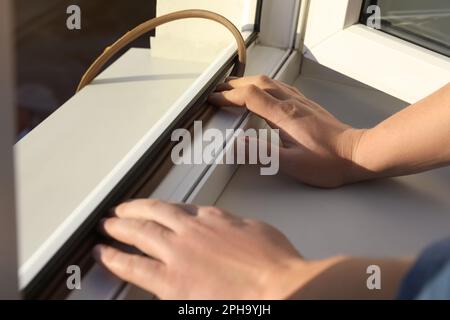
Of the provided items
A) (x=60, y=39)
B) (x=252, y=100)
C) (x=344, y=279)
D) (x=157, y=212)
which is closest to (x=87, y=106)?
(x=252, y=100)

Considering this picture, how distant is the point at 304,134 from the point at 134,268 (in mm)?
283

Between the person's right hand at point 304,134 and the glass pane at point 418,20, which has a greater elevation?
the glass pane at point 418,20

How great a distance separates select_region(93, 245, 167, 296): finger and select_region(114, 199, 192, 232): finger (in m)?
0.04

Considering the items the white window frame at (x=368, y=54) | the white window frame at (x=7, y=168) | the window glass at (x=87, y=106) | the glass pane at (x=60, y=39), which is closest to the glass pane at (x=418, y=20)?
the white window frame at (x=368, y=54)

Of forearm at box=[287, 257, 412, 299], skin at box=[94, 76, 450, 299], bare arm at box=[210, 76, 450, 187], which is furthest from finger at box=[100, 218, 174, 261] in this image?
bare arm at box=[210, 76, 450, 187]

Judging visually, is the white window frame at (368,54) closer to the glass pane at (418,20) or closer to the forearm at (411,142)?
the glass pane at (418,20)

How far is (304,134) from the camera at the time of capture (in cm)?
78

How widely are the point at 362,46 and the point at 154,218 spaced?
0.47 m

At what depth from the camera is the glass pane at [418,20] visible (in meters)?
0.99

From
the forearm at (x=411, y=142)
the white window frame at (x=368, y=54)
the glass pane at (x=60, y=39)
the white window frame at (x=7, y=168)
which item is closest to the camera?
the white window frame at (x=7, y=168)

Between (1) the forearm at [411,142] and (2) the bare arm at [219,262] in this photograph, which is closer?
(2) the bare arm at [219,262]

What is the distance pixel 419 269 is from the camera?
490mm

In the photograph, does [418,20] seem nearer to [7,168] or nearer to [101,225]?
[101,225]

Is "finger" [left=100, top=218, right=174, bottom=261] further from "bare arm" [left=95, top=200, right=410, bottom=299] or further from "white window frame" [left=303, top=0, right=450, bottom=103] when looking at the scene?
"white window frame" [left=303, top=0, right=450, bottom=103]
